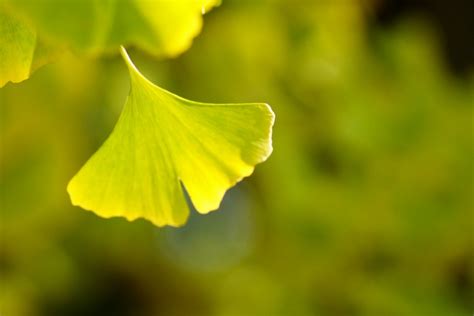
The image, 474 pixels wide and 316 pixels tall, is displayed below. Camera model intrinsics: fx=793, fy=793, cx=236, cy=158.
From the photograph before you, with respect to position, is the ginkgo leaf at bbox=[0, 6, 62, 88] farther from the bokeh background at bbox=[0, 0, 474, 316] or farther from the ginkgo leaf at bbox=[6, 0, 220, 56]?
the bokeh background at bbox=[0, 0, 474, 316]

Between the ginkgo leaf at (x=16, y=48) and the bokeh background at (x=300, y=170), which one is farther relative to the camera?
the bokeh background at (x=300, y=170)

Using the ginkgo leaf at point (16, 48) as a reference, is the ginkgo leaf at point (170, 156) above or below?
below

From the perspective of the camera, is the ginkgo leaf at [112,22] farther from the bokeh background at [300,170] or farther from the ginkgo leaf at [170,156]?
the bokeh background at [300,170]

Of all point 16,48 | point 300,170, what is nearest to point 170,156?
point 16,48

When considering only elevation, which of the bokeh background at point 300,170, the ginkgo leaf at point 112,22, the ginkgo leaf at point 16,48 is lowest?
the bokeh background at point 300,170

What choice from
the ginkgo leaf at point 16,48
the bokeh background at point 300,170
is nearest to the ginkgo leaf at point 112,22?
the ginkgo leaf at point 16,48
